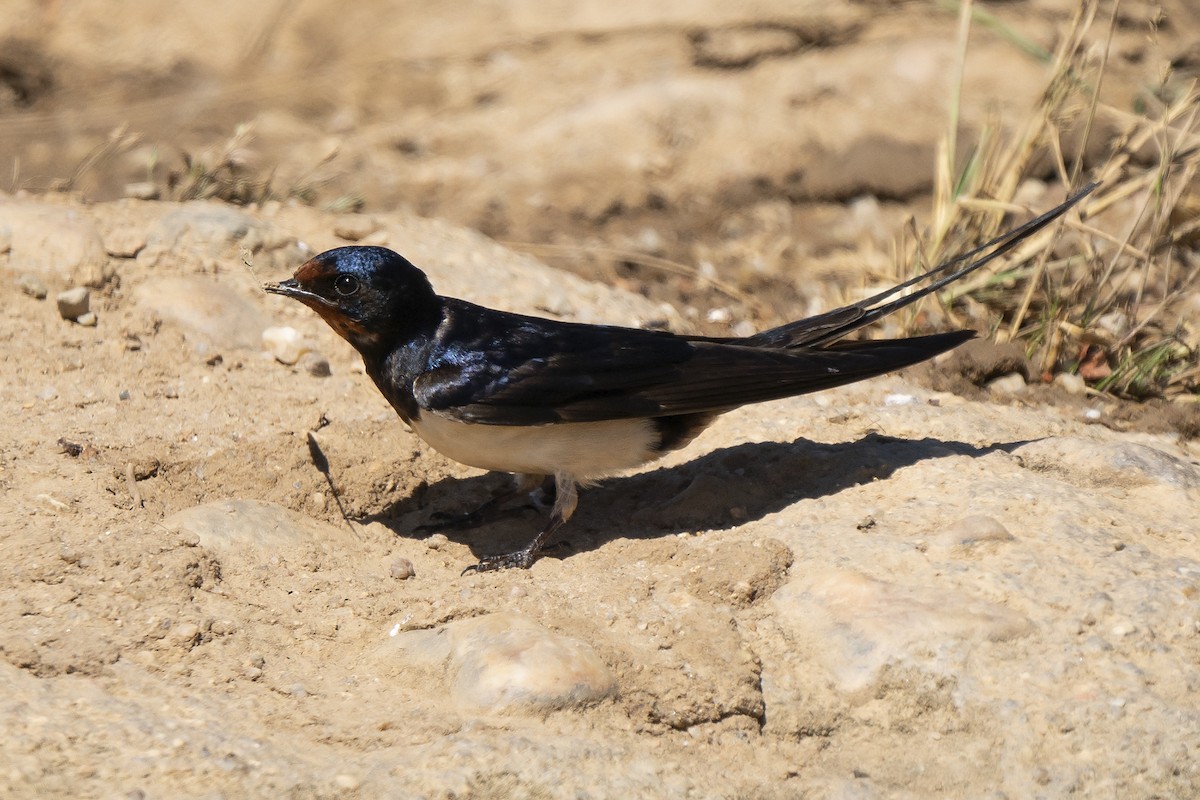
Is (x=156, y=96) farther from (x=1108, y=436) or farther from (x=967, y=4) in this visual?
(x=1108, y=436)

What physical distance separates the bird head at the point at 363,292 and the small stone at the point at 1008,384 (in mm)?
2248

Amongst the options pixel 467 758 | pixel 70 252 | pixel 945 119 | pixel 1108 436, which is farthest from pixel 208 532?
→ pixel 945 119

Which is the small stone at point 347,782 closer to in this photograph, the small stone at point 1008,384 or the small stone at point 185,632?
the small stone at point 185,632

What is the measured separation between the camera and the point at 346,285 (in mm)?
3779

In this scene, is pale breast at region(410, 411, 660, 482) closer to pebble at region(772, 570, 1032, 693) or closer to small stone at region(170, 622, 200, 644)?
pebble at region(772, 570, 1032, 693)

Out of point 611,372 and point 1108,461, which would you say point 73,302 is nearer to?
point 611,372

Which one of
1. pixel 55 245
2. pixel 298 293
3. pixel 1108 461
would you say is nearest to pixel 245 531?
pixel 298 293

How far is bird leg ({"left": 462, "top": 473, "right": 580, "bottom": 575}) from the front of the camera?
376 centimetres

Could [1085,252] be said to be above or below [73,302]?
above

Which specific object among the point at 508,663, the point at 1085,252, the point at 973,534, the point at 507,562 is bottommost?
the point at 507,562

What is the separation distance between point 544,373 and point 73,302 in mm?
1735

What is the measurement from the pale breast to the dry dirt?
0.24 m

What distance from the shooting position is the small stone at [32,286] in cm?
439

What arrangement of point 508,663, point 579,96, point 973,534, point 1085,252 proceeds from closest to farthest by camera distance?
1. point 508,663
2. point 973,534
3. point 1085,252
4. point 579,96
